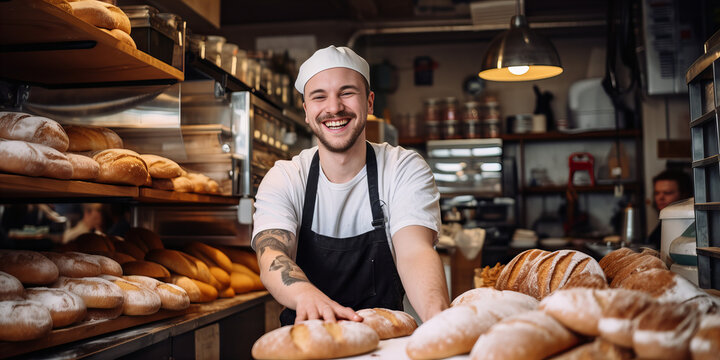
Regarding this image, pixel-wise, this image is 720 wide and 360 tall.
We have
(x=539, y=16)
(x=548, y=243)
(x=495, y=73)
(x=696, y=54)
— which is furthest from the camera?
(x=539, y=16)

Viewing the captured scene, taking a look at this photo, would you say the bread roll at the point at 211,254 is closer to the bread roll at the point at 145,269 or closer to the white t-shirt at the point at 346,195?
the bread roll at the point at 145,269

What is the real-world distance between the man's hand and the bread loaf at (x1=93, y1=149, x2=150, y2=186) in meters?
0.99

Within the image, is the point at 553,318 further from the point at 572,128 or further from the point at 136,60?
the point at 572,128

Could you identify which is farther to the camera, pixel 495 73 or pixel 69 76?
pixel 495 73

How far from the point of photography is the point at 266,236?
6.14 ft

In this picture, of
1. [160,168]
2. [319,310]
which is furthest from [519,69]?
[319,310]

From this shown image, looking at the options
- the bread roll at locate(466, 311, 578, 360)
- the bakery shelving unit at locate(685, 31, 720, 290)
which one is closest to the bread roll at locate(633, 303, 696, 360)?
the bread roll at locate(466, 311, 578, 360)

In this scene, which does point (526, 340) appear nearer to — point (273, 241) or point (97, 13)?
point (273, 241)

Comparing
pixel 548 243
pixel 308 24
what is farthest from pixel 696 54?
pixel 308 24

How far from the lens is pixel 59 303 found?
5.81 feet

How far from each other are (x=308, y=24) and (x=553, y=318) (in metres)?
6.46

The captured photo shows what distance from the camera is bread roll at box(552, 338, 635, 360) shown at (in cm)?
89

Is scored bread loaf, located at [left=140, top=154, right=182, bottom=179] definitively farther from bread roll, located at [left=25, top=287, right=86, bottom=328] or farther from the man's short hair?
the man's short hair

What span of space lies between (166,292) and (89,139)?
634 millimetres
